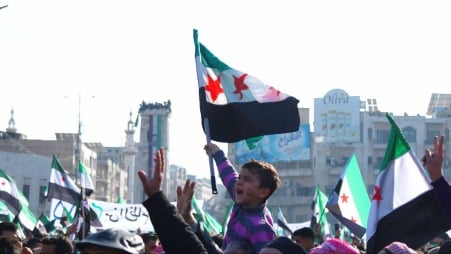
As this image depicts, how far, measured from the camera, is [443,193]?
7.41m

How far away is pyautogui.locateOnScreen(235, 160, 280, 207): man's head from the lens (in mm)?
7113

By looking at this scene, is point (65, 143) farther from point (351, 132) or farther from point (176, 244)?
point (176, 244)

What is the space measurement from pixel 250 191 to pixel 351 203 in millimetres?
9007

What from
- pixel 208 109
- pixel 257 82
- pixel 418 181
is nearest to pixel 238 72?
pixel 257 82

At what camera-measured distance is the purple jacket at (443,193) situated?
7.30 metres

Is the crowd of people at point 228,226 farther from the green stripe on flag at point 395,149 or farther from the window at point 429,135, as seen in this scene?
the window at point 429,135

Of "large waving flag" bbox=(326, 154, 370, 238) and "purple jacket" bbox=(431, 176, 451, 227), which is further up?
"purple jacket" bbox=(431, 176, 451, 227)

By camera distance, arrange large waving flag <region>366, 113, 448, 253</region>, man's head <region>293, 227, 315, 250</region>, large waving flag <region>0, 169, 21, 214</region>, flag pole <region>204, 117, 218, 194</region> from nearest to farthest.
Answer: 1. flag pole <region>204, 117, 218, 194</region>
2. large waving flag <region>366, 113, 448, 253</region>
3. man's head <region>293, 227, 315, 250</region>
4. large waving flag <region>0, 169, 21, 214</region>

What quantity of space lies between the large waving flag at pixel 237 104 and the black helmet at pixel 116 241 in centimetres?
358

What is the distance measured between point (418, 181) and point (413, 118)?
10098 cm

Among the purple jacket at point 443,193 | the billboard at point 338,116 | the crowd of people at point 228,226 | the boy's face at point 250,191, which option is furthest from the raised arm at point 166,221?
the billboard at point 338,116

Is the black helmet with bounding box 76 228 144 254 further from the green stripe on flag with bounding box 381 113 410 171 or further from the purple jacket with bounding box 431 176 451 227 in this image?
the green stripe on flag with bounding box 381 113 410 171

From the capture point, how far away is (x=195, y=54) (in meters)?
9.83

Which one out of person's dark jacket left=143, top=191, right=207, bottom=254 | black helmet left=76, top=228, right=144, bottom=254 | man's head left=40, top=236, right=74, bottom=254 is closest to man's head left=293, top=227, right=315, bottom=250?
man's head left=40, top=236, right=74, bottom=254
